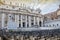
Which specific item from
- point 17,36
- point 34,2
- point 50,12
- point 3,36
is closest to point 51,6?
point 50,12

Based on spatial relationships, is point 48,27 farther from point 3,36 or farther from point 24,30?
point 3,36

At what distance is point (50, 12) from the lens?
213 inches

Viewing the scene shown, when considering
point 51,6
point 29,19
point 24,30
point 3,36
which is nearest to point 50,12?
point 51,6

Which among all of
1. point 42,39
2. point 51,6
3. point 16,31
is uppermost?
point 51,6

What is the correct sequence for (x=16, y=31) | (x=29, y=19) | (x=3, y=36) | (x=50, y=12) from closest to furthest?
(x=3, y=36), (x=16, y=31), (x=29, y=19), (x=50, y=12)

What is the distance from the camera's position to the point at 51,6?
546cm

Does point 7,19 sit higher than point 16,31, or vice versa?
point 7,19

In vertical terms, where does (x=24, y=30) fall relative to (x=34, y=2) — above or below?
below

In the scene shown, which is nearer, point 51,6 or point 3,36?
point 3,36

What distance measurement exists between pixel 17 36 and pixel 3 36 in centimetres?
47

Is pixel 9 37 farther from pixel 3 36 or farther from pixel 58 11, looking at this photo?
pixel 58 11

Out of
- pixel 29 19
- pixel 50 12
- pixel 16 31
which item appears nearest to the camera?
pixel 16 31

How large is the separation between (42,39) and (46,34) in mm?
263

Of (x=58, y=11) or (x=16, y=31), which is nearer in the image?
(x=16, y=31)
